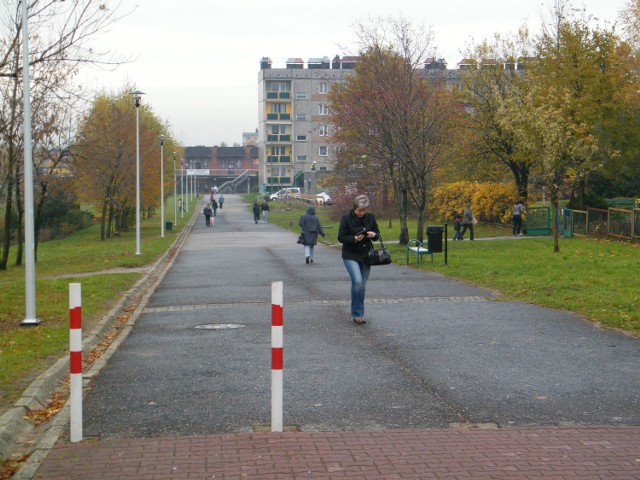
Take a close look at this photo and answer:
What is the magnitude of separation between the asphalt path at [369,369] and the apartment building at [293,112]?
3831 inches

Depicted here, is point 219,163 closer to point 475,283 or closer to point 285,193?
point 285,193

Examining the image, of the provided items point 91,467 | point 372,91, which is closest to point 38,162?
point 372,91

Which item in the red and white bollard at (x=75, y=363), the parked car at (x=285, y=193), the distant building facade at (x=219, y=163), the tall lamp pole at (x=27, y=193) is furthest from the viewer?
the distant building facade at (x=219, y=163)

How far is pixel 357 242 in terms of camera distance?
39.1 ft

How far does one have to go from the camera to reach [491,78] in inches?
1560

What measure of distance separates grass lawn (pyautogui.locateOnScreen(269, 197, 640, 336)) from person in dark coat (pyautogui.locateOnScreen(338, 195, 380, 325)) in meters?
3.37

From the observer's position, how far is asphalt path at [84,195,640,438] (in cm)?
689

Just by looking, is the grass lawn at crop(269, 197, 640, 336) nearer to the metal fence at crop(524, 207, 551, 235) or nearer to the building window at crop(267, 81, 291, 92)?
the metal fence at crop(524, 207, 551, 235)

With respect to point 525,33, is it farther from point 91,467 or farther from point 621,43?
point 91,467

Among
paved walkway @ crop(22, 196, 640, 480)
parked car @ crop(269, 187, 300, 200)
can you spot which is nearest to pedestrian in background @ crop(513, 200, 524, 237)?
paved walkway @ crop(22, 196, 640, 480)

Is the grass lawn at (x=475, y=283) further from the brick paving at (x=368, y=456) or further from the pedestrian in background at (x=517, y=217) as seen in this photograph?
the pedestrian in background at (x=517, y=217)

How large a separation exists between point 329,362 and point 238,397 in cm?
178

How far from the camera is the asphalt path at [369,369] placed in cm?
689

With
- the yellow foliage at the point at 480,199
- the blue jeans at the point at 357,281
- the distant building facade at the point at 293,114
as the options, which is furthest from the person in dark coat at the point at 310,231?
the distant building facade at the point at 293,114
